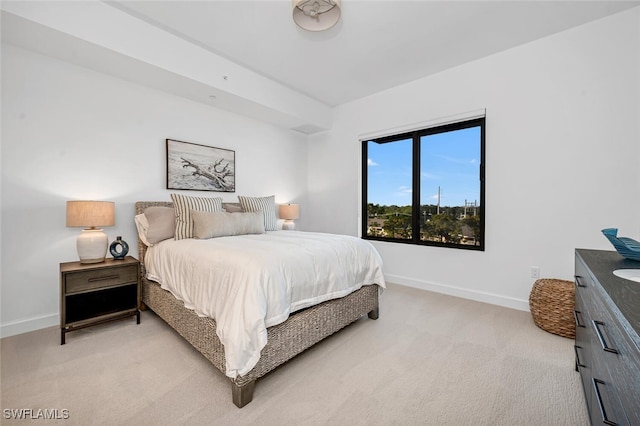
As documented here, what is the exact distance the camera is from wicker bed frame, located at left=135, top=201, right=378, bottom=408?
163cm

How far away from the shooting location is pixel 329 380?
175 centimetres

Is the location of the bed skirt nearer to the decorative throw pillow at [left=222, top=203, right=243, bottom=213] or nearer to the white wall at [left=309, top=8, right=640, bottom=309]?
the decorative throw pillow at [left=222, top=203, right=243, bottom=213]

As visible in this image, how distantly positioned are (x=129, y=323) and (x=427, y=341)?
2611mm

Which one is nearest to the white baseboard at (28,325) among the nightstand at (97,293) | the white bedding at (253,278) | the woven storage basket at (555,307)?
the nightstand at (97,293)

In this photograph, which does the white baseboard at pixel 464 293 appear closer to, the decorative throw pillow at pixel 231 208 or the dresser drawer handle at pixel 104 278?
the decorative throw pillow at pixel 231 208

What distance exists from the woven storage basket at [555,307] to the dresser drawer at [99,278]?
141 inches

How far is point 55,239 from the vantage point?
2543 millimetres

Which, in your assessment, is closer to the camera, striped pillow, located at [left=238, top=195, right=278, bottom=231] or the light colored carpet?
the light colored carpet

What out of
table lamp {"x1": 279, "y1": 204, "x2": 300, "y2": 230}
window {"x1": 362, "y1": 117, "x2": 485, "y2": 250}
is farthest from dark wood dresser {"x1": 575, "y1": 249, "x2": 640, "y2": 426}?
table lamp {"x1": 279, "y1": 204, "x2": 300, "y2": 230}

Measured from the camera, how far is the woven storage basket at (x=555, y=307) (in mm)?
2279

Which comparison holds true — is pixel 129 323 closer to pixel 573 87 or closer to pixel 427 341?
pixel 427 341

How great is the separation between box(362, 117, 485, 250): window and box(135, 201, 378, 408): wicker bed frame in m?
1.45

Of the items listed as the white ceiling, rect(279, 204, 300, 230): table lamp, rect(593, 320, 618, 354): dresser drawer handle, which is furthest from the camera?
rect(279, 204, 300, 230): table lamp

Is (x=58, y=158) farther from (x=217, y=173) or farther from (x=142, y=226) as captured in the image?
(x=217, y=173)
